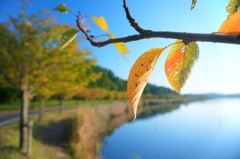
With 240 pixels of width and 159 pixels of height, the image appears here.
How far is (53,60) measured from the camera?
6.54 metres

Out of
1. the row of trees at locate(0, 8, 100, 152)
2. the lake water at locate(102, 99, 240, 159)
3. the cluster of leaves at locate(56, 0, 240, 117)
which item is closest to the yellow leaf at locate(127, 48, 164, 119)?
the cluster of leaves at locate(56, 0, 240, 117)

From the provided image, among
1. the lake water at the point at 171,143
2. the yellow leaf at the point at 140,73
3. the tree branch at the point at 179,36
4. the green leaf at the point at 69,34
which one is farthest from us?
the lake water at the point at 171,143

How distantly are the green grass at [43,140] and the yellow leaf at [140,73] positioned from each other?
673cm

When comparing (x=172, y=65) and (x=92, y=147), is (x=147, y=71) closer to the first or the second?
(x=172, y=65)

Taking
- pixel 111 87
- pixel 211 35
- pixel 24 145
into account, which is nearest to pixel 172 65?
pixel 211 35

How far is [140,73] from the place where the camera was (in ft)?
1.06

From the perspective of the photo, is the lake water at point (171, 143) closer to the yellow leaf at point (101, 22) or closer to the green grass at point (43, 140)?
the green grass at point (43, 140)

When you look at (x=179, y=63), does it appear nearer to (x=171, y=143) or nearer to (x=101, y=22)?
(x=101, y=22)

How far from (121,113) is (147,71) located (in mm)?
25226

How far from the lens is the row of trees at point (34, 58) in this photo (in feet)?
21.2

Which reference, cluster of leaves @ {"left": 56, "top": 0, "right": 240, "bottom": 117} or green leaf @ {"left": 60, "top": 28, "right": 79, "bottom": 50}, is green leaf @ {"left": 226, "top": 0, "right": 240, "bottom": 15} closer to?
cluster of leaves @ {"left": 56, "top": 0, "right": 240, "bottom": 117}

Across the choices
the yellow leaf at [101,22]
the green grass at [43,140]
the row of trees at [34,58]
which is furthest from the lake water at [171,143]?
the yellow leaf at [101,22]

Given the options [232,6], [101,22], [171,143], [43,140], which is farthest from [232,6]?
[171,143]

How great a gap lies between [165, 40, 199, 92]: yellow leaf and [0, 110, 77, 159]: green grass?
6733 millimetres
